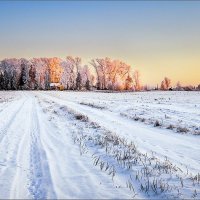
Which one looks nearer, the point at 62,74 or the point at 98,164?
the point at 98,164

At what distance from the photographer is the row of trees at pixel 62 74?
118 m

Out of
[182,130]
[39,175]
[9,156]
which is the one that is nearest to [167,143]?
[182,130]

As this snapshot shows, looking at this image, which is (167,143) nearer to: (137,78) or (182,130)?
(182,130)

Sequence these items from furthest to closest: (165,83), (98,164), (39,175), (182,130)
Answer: (165,83), (182,130), (98,164), (39,175)

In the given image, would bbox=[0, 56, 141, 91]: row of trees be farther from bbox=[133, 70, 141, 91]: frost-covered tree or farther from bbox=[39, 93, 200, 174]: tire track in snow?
bbox=[39, 93, 200, 174]: tire track in snow

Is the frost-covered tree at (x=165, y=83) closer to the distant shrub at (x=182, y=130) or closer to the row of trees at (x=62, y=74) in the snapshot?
the row of trees at (x=62, y=74)

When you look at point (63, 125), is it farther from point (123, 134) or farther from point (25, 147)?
point (25, 147)

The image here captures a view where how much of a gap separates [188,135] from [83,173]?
24.0 feet

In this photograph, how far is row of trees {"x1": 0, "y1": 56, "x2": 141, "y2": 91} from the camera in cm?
11838

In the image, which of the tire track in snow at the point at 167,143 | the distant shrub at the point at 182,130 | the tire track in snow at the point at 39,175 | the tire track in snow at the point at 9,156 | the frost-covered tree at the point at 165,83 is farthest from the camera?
the frost-covered tree at the point at 165,83

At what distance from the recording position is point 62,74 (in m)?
126

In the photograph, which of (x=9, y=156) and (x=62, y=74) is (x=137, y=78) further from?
(x=9, y=156)

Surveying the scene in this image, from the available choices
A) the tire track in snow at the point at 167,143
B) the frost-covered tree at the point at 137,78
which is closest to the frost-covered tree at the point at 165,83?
the frost-covered tree at the point at 137,78

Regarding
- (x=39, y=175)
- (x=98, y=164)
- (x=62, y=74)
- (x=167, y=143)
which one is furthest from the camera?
(x=62, y=74)
